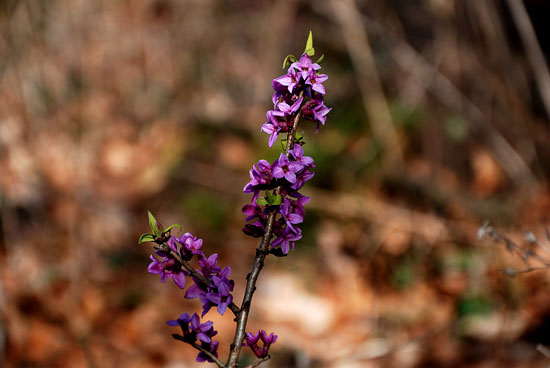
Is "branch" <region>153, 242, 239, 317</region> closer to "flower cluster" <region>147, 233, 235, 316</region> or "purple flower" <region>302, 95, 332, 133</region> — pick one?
"flower cluster" <region>147, 233, 235, 316</region>

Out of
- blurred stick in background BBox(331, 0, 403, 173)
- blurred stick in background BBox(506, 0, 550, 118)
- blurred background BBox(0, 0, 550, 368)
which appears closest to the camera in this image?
blurred stick in background BBox(506, 0, 550, 118)

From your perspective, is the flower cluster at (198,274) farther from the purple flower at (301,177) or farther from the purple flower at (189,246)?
the purple flower at (301,177)

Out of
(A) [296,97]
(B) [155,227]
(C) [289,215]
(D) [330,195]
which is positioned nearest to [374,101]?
(D) [330,195]

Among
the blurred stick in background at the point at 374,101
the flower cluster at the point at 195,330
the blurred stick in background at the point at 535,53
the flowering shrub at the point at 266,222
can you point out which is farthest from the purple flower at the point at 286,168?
the blurred stick in background at the point at 374,101

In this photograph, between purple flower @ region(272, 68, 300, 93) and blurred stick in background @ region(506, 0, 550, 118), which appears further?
blurred stick in background @ region(506, 0, 550, 118)

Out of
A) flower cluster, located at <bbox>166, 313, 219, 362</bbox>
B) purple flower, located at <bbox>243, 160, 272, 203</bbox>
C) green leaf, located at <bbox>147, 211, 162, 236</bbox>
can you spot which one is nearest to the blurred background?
flower cluster, located at <bbox>166, 313, 219, 362</bbox>

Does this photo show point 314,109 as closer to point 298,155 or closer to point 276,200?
point 298,155

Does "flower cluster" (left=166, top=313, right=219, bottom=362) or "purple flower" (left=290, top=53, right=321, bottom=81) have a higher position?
"purple flower" (left=290, top=53, right=321, bottom=81)

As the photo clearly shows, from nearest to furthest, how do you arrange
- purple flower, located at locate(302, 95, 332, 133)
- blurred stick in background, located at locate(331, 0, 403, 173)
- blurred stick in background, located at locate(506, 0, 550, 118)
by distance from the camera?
1. purple flower, located at locate(302, 95, 332, 133)
2. blurred stick in background, located at locate(506, 0, 550, 118)
3. blurred stick in background, located at locate(331, 0, 403, 173)

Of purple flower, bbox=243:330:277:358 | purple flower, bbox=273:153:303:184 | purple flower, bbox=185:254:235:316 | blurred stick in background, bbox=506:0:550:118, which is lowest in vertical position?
purple flower, bbox=243:330:277:358
